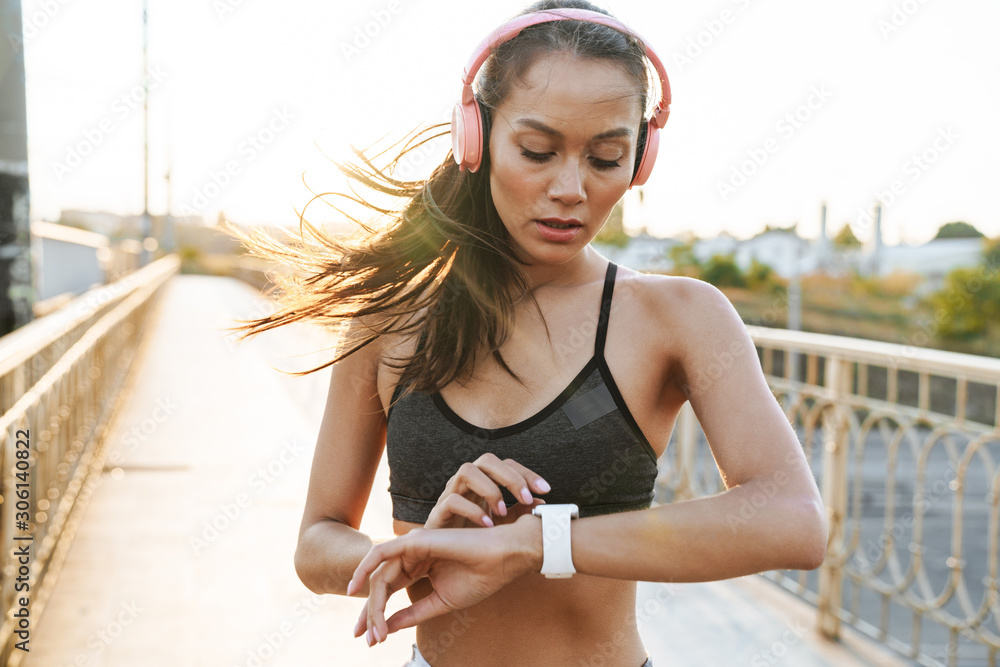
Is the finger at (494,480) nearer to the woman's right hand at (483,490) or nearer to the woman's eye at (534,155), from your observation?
the woman's right hand at (483,490)

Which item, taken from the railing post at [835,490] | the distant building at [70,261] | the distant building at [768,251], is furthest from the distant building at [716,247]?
the railing post at [835,490]

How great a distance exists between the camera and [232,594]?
392 cm

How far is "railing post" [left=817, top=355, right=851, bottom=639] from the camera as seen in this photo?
3.50 m

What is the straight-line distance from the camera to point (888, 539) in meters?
3.45

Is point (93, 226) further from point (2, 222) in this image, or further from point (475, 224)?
point (475, 224)

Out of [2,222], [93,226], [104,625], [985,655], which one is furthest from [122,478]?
[93,226]

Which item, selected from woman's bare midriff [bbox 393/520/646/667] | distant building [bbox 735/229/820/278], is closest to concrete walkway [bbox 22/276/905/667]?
woman's bare midriff [bbox 393/520/646/667]

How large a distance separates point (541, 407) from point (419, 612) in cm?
34

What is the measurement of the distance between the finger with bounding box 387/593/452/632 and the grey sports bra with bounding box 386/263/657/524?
0.63 feet

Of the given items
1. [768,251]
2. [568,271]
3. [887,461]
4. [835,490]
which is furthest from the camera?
[768,251]

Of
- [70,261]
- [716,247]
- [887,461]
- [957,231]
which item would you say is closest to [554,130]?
[887,461]

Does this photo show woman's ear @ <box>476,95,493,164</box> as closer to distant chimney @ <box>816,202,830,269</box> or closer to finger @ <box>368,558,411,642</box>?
finger @ <box>368,558,411,642</box>

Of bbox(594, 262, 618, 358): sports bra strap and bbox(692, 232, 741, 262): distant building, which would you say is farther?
bbox(692, 232, 741, 262): distant building

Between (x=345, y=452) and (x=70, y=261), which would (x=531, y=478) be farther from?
(x=70, y=261)
